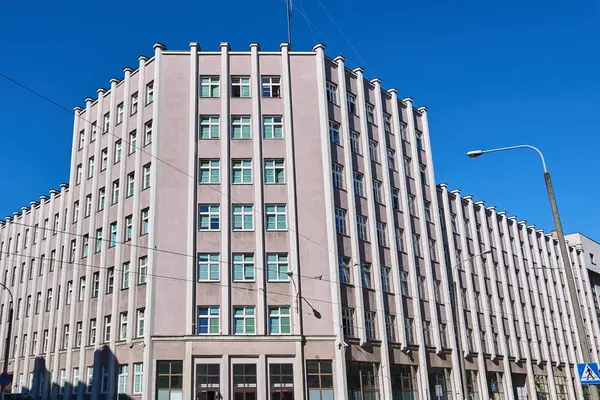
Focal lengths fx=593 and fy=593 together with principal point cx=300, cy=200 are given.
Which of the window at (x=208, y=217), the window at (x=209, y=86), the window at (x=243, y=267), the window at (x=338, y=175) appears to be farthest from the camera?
the window at (x=209, y=86)

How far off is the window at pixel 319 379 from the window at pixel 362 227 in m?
9.28

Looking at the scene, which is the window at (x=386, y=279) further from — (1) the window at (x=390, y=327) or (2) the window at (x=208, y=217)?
(2) the window at (x=208, y=217)

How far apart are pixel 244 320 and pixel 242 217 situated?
634cm

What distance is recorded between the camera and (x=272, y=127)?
39.5 m

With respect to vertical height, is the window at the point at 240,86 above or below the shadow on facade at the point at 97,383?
above

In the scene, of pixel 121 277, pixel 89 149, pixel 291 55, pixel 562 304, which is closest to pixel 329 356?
pixel 121 277

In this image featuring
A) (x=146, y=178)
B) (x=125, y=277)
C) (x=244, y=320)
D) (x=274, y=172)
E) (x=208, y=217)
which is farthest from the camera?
(x=146, y=178)

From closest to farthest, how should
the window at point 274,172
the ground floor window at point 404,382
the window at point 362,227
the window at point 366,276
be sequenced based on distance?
the window at point 274,172 < the ground floor window at point 404,382 < the window at point 366,276 < the window at point 362,227

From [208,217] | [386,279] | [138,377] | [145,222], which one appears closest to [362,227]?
[386,279]

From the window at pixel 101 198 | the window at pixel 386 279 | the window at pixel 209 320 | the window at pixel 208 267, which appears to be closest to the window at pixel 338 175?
the window at pixel 386 279

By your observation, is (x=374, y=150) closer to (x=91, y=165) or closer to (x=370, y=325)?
(x=370, y=325)

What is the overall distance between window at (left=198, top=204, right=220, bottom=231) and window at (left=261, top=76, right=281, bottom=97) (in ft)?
29.0

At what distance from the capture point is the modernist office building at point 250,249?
3453 centimetres

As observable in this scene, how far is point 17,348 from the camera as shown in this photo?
50.7m
